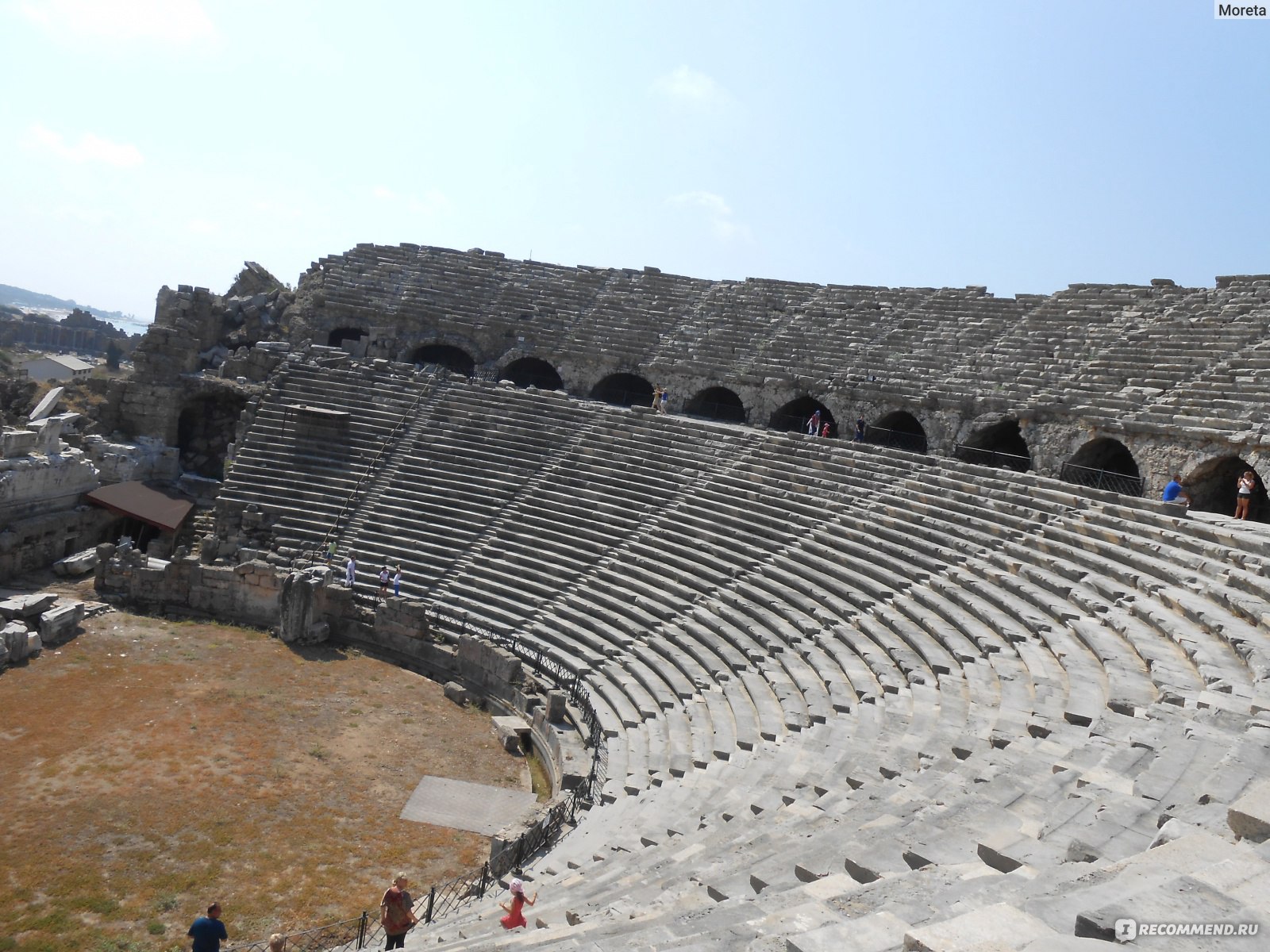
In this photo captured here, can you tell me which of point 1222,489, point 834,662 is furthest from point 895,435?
point 834,662

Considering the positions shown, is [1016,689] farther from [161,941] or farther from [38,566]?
[38,566]

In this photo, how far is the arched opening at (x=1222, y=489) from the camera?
63.2 ft

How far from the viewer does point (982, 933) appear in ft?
14.1

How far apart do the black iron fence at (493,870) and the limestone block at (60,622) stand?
10.3 m

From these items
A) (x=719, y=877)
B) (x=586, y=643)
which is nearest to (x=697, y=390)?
(x=586, y=643)

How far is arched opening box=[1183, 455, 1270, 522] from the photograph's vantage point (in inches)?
758

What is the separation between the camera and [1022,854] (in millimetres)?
5844

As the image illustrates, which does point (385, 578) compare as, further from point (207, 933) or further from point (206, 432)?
point (206, 432)

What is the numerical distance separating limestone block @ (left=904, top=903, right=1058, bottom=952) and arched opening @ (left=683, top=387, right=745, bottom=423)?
25455mm

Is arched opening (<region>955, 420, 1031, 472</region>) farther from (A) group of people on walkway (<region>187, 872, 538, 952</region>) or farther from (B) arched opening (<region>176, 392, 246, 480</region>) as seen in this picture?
(B) arched opening (<region>176, 392, 246, 480</region>)

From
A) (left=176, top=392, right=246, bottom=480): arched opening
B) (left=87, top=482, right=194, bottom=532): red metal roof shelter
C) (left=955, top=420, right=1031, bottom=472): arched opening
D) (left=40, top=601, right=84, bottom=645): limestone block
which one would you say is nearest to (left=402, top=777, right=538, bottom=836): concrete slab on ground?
(left=40, top=601, right=84, bottom=645): limestone block

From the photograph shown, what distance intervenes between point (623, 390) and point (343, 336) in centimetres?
1083

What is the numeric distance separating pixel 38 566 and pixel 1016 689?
2209 centimetres

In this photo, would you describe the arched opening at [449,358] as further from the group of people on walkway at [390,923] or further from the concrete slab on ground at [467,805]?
the group of people on walkway at [390,923]
